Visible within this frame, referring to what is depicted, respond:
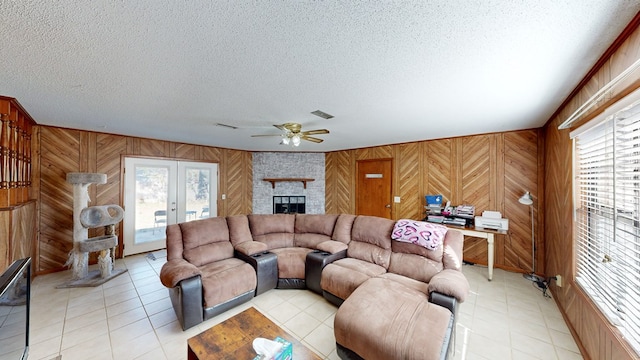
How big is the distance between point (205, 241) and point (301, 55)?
8.89ft

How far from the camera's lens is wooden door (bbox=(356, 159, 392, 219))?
17.0 ft

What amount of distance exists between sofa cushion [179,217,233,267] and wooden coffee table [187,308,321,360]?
4.37 ft

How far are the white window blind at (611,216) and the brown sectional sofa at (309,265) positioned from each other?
92 centimetres

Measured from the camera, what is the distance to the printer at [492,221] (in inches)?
137

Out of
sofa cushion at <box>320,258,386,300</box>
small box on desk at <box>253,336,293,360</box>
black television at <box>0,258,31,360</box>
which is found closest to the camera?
black television at <box>0,258,31,360</box>

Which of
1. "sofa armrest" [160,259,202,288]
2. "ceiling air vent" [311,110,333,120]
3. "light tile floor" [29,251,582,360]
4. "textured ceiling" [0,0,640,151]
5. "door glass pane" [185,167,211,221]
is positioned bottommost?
"light tile floor" [29,251,582,360]

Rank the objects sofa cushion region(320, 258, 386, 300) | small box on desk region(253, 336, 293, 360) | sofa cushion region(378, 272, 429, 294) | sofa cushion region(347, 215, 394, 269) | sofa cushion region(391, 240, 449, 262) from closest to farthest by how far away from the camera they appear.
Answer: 1. small box on desk region(253, 336, 293, 360)
2. sofa cushion region(378, 272, 429, 294)
3. sofa cushion region(320, 258, 386, 300)
4. sofa cushion region(391, 240, 449, 262)
5. sofa cushion region(347, 215, 394, 269)

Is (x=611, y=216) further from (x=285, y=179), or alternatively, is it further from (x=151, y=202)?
(x=151, y=202)

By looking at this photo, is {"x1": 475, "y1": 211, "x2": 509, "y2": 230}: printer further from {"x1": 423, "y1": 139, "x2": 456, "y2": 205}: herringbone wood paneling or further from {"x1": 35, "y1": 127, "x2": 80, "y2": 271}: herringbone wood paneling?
{"x1": 35, "y1": 127, "x2": 80, "y2": 271}: herringbone wood paneling

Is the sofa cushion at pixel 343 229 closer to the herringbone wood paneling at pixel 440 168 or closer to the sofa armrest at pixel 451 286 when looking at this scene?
the sofa armrest at pixel 451 286

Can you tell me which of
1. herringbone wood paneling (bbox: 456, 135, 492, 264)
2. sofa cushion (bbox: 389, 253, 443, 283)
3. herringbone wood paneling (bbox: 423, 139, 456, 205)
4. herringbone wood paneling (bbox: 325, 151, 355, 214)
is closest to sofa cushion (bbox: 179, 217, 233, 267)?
sofa cushion (bbox: 389, 253, 443, 283)

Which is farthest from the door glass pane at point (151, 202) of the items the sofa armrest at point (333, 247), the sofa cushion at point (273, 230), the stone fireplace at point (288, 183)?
the sofa armrest at point (333, 247)

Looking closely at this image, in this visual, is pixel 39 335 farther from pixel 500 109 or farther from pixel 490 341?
pixel 500 109

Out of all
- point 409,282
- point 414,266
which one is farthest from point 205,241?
point 414,266
